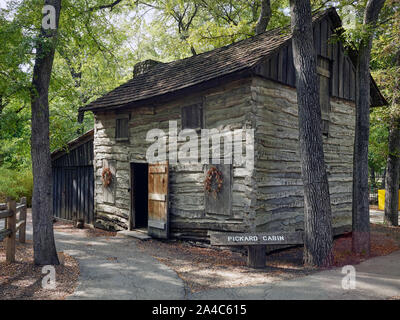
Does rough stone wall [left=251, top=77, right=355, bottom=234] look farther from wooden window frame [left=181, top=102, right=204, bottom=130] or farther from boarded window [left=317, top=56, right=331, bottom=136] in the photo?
wooden window frame [left=181, top=102, right=204, bottom=130]

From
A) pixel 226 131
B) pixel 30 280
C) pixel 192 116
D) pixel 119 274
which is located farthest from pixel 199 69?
pixel 30 280

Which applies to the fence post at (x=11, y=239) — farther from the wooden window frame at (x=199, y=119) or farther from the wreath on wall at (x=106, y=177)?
the wreath on wall at (x=106, y=177)

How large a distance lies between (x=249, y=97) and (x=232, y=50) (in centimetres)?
307

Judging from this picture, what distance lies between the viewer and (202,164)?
9742 mm

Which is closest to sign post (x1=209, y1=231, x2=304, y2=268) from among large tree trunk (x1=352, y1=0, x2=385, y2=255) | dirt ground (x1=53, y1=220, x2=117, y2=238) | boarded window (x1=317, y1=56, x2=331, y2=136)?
large tree trunk (x1=352, y1=0, x2=385, y2=255)

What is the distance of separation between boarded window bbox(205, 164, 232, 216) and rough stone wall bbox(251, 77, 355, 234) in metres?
0.79

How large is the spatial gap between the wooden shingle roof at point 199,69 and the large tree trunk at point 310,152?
1.16 metres

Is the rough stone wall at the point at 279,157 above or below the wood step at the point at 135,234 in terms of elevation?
above

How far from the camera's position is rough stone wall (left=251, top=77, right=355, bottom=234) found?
869 centimetres

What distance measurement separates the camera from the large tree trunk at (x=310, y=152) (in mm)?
7492

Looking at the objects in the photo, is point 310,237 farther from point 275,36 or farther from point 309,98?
point 275,36

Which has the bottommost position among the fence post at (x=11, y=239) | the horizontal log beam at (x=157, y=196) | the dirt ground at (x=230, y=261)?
the dirt ground at (x=230, y=261)

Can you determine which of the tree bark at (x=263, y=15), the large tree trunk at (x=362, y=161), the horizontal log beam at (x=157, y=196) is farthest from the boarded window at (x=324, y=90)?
the tree bark at (x=263, y=15)
